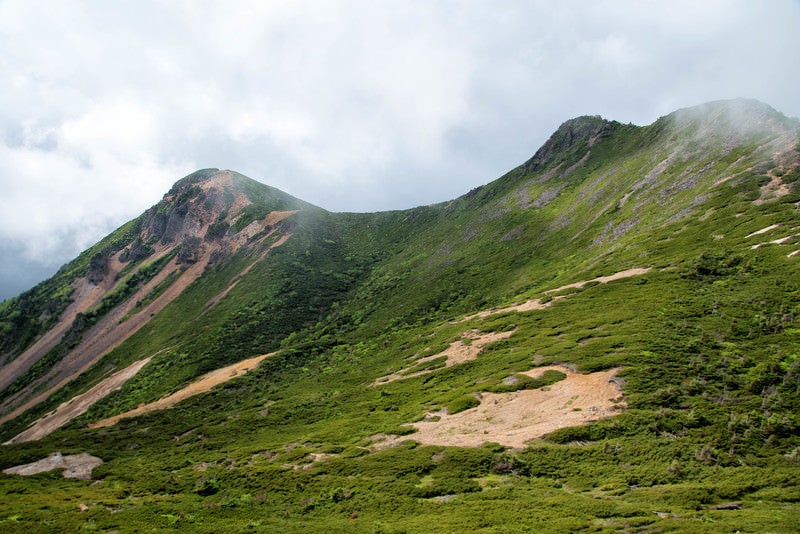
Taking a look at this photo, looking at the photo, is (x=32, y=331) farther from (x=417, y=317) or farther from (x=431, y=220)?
(x=417, y=317)

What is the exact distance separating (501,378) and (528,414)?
276 inches

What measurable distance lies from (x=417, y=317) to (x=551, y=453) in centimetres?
5785

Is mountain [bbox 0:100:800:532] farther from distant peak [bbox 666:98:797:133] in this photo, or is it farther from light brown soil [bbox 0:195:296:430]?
light brown soil [bbox 0:195:296:430]

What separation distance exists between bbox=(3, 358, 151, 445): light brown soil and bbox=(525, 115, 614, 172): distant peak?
12670cm

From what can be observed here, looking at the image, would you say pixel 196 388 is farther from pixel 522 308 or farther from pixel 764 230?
pixel 764 230

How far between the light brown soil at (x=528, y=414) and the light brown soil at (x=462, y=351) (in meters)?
13.4

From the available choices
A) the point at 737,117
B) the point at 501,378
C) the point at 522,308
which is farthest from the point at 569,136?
the point at 501,378

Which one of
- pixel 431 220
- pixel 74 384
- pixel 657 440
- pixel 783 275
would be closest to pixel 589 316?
pixel 783 275

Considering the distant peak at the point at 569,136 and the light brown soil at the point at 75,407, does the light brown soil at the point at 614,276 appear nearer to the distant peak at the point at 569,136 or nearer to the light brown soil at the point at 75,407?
the distant peak at the point at 569,136

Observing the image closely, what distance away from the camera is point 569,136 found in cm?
14200

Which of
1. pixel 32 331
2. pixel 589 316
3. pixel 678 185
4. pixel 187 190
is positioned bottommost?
pixel 589 316

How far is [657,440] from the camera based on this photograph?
83.1ft

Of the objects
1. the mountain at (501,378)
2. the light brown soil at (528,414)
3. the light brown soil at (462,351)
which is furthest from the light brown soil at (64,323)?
the light brown soil at (528,414)

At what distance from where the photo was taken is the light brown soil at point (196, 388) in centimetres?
6862
